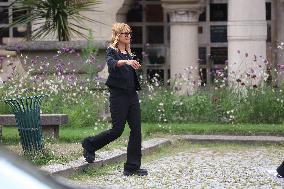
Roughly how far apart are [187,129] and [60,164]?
5.29m

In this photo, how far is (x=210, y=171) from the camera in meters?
10.7

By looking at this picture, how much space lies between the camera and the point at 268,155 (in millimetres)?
12836

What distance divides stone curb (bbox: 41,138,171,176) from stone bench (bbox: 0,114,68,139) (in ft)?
4.06

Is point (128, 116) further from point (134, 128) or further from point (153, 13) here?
point (153, 13)

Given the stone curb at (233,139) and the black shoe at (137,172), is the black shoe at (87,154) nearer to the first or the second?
the black shoe at (137,172)

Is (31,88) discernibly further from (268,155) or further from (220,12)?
(220,12)

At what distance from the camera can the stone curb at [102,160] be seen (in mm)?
9766

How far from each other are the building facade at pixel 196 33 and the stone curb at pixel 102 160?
3.42m

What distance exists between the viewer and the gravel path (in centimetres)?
953

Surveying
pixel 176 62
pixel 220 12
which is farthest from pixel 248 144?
pixel 220 12

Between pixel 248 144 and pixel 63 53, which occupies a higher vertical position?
pixel 63 53

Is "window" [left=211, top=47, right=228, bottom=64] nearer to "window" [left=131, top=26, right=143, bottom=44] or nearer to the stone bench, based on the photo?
"window" [left=131, top=26, right=143, bottom=44]

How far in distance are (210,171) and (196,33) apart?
1061 centimetres

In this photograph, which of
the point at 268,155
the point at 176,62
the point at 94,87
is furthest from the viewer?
the point at 176,62
